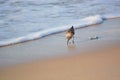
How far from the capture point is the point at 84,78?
5633 millimetres

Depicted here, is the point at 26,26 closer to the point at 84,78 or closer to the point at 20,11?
the point at 20,11

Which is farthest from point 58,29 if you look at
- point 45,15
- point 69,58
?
point 69,58

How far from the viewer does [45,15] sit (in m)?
10.8

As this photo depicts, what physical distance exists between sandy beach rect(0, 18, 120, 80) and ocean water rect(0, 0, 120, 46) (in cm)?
47

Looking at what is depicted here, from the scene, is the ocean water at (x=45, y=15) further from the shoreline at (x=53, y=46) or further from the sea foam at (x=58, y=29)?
the shoreline at (x=53, y=46)

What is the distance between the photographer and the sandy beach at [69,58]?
19.3 ft

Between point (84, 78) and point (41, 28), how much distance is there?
13.2 feet

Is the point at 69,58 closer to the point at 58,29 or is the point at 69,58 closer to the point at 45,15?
the point at 58,29

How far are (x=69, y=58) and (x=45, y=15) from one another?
4.09 m

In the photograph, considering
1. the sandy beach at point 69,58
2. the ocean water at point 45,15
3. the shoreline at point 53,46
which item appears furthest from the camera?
the ocean water at point 45,15

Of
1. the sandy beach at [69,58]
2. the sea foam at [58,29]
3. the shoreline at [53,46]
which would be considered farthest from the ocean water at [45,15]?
the sandy beach at [69,58]

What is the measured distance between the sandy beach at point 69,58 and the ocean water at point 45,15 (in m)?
0.47

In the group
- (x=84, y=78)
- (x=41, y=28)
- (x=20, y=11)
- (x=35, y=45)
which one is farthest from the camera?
(x=20, y=11)

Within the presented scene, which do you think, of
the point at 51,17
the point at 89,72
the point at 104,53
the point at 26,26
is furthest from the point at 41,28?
the point at 89,72
